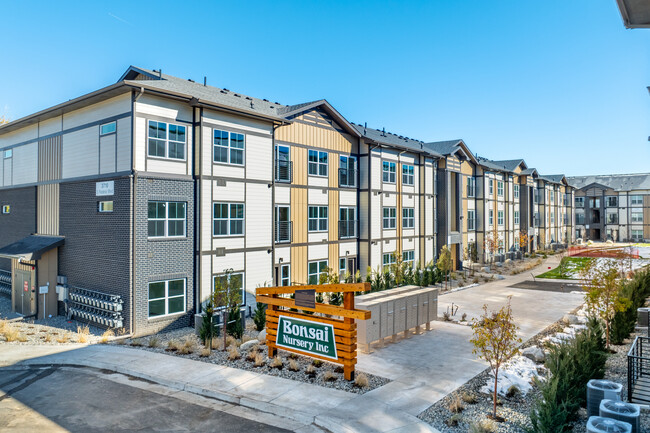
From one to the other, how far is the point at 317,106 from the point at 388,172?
27.0 ft

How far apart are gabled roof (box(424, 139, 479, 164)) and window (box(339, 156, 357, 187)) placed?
13.1m

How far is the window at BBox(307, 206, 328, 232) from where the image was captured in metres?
25.8

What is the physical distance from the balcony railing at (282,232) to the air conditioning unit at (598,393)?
1673 centimetres

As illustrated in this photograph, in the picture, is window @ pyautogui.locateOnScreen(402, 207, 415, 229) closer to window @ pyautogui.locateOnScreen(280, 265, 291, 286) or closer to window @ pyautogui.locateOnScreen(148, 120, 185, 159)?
window @ pyautogui.locateOnScreen(280, 265, 291, 286)

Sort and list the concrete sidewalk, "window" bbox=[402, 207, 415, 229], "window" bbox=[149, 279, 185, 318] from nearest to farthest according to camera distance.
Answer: the concrete sidewalk, "window" bbox=[149, 279, 185, 318], "window" bbox=[402, 207, 415, 229]

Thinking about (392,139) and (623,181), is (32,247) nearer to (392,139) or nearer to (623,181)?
(392,139)

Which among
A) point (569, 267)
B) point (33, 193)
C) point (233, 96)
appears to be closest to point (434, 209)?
point (569, 267)

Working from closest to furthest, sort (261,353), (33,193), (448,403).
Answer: (448,403)
(261,353)
(33,193)

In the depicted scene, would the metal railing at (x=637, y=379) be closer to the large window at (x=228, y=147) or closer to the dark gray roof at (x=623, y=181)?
the large window at (x=228, y=147)

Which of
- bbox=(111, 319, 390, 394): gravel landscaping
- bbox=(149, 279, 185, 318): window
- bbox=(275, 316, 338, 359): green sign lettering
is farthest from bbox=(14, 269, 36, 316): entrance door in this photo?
bbox=(275, 316, 338, 359): green sign lettering

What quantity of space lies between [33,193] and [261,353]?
17.9 meters

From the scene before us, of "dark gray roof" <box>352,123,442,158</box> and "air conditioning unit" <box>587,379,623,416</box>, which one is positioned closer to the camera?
"air conditioning unit" <box>587,379,623,416</box>

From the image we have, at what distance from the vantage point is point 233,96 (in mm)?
24000

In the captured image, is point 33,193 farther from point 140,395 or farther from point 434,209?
point 434,209
